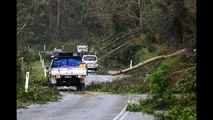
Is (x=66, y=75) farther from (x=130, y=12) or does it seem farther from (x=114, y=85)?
(x=130, y=12)

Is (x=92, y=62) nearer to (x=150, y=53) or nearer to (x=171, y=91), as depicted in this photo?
(x=150, y=53)

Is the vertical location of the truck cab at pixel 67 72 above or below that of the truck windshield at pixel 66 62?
below

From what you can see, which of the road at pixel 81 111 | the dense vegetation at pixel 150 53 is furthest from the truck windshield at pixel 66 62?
the road at pixel 81 111


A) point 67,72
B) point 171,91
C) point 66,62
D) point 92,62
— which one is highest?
point 92,62

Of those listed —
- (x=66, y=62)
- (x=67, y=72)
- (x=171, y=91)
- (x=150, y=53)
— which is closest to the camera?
(x=171, y=91)

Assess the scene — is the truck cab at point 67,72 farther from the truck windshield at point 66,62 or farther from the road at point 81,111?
the road at point 81,111

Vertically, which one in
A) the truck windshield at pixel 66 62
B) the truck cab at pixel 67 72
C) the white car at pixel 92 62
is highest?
the white car at pixel 92 62

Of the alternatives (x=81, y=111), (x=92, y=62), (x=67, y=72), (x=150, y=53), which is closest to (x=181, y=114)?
(x=81, y=111)

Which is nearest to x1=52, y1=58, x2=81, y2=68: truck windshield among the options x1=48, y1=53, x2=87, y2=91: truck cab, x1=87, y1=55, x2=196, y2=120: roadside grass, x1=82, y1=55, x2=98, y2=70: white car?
x1=48, y1=53, x2=87, y2=91: truck cab

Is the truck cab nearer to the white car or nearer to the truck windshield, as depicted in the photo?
the truck windshield

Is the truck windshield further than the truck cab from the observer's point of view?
Yes

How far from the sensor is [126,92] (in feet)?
78.6
